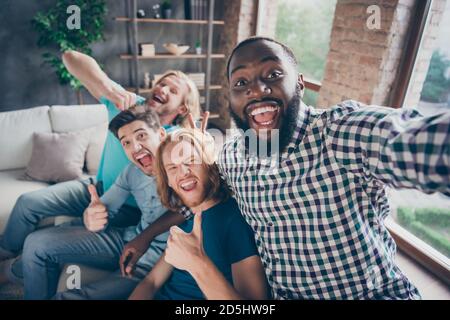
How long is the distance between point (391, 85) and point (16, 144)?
2.33 metres

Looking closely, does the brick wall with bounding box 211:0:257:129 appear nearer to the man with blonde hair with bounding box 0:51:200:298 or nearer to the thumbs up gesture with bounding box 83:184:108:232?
the man with blonde hair with bounding box 0:51:200:298

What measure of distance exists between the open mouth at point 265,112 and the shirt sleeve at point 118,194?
51 cm

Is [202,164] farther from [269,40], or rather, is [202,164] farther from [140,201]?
[269,40]

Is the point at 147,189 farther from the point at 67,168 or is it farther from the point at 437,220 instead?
the point at 437,220

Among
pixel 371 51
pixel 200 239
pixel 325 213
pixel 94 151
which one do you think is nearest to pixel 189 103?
pixel 200 239

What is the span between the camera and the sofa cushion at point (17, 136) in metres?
2.02

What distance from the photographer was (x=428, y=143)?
2.03 feet

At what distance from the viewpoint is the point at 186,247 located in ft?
3.07

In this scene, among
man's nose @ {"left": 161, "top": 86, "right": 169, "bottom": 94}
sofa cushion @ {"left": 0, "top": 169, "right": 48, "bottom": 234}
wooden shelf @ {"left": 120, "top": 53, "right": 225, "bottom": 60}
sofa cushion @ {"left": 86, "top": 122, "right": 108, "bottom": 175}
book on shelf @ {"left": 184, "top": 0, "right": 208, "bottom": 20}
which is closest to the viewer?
man's nose @ {"left": 161, "top": 86, "right": 169, "bottom": 94}

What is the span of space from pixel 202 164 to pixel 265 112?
24 cm

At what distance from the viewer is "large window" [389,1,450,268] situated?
67.9 inches

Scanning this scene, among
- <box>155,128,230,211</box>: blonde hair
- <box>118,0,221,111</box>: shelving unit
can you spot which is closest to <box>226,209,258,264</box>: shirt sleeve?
<box>155,128,230,211</box>: blonde hair

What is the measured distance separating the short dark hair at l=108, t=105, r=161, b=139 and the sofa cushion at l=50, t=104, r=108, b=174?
92cm

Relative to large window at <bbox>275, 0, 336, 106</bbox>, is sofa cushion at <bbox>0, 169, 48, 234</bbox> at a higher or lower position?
lower
